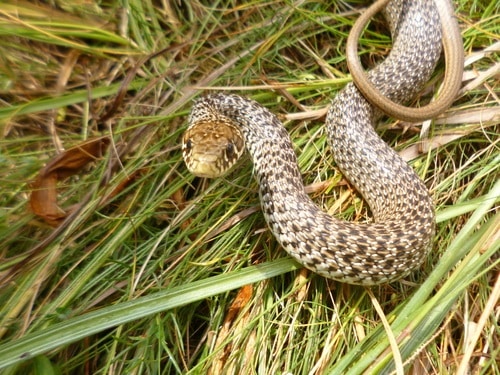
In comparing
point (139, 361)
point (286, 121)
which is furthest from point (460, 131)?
point (139, 361)

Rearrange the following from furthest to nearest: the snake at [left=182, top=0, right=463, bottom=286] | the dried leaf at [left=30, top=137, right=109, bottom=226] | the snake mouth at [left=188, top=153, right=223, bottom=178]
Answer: the dried leaf at [left=30, top=137, right=109, bottom=226], the snake at [left=182, top=0, right=463, bottom=286], the snake mouth at [left=188, top=153, right=223, bottom=178]

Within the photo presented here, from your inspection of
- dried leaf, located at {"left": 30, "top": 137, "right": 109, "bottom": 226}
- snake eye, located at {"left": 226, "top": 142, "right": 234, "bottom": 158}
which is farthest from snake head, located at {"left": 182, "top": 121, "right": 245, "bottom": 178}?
dried leaf, located at {"left": 30, "top": 137, "right": 109, "bottom": 226}

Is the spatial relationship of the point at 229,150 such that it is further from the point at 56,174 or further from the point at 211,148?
the point at 56,174

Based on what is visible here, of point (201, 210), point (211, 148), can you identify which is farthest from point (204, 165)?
point (201, 210)

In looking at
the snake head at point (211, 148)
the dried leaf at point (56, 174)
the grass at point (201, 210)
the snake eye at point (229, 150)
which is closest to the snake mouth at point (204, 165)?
the snake head at point (211, 148)

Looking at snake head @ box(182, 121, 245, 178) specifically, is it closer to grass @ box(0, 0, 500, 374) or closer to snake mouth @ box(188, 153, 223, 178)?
snake mouth @ box(188, 153, 223, 178)

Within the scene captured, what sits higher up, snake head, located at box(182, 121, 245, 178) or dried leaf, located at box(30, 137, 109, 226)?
snake head, located at box(182, 121, 245, 178)

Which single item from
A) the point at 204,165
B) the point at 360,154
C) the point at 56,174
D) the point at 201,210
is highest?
the point at 360,154
